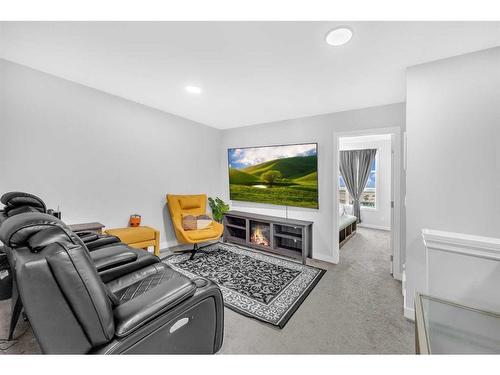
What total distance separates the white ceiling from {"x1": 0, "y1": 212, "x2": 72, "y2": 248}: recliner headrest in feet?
4.76

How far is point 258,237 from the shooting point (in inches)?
145

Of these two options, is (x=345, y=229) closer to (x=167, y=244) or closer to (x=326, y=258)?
(x=326, y=258)

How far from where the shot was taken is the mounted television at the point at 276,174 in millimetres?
3436

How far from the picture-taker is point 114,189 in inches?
117

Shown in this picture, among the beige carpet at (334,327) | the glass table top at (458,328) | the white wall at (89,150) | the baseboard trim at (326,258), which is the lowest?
the beige carpet at (334,327)

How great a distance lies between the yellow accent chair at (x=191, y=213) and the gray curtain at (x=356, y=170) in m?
4.08

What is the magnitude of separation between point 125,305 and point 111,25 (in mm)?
1877

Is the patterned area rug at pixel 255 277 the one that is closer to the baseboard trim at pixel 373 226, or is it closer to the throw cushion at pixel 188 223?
the throw cushion at pixel 188 223

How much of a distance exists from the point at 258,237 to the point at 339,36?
3.01m

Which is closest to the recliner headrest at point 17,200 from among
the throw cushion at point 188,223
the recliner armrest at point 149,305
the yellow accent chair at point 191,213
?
the recliner armrest at point 149,305

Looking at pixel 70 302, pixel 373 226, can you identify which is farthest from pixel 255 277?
pixel 373 226

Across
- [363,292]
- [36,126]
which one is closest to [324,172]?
[363,292]
